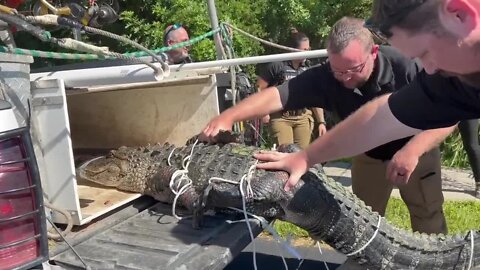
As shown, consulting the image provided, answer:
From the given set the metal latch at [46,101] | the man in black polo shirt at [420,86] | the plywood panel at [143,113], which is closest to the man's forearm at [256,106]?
the plywood panel at [143,113]

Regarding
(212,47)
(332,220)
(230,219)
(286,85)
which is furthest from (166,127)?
(212,47)

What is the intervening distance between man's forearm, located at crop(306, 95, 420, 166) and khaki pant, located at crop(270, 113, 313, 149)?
12.0ft

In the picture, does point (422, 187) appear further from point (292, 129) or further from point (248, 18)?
point (248, 18)

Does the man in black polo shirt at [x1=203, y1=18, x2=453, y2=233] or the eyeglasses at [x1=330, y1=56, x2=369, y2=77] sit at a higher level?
the eyeglasses at [x1=330, y1=56, x2=369, y2=77]

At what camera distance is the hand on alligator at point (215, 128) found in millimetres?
3073

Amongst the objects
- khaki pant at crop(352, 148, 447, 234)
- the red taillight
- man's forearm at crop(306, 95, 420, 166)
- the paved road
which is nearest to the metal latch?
the red taillight

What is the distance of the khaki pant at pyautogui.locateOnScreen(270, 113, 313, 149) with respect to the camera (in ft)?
20.8

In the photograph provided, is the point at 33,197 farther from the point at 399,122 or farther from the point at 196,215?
the point at 399,122

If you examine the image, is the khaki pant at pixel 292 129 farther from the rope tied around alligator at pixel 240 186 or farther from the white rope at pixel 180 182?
A: the white rope at pixel 180 182

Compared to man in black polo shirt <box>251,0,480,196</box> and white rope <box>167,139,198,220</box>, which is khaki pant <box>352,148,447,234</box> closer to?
man in black polo shirt <box>251,0,480,196</box>

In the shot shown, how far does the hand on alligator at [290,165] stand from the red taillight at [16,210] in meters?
1.05

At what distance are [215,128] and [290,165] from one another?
681 millimetres

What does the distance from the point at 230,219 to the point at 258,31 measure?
6.24 metres

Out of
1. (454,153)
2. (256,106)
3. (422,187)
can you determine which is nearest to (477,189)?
(454,153)
